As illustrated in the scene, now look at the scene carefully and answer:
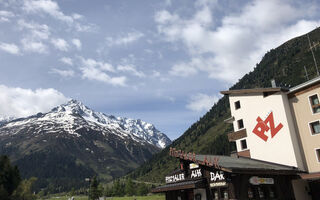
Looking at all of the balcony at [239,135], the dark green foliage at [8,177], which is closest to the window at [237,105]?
the balcony at [239,135]

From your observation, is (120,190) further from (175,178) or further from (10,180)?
(175,178)

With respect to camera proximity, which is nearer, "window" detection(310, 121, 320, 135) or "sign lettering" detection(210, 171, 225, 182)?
"sign lettering" detection(210, 171, 225, 182)

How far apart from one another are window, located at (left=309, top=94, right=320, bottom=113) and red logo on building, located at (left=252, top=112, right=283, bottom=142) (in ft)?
14.6

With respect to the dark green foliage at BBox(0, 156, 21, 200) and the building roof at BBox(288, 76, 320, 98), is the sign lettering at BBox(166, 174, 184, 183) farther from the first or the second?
the dark green foliage at BBox(0, 156, 21, 200)

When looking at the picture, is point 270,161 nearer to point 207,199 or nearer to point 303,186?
point 303,186

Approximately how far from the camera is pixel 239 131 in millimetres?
41781

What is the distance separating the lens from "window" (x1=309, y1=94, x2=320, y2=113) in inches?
1326

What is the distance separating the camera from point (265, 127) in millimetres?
37438

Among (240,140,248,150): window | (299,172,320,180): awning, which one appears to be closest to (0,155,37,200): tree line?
(240,140,248,150): window

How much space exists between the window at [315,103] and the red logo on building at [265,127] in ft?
14.6

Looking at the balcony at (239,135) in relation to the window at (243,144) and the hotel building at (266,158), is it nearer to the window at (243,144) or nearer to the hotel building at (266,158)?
the hotel building at (266,158)

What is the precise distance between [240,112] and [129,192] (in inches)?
4573

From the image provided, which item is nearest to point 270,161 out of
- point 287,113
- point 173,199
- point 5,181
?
point 287,113

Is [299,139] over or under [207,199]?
over
